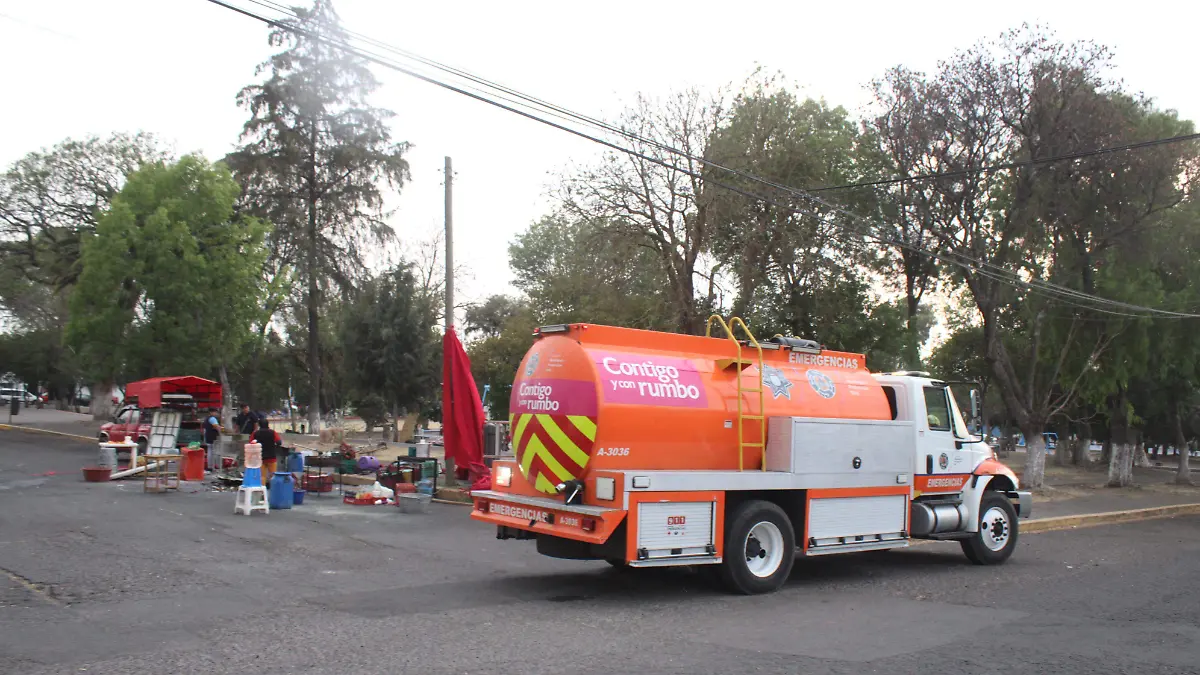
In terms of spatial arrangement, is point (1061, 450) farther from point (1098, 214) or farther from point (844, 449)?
point (844, 449)

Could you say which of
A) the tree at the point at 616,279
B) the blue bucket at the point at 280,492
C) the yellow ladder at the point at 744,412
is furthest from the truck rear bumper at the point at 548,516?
the tree at the point at 616,279

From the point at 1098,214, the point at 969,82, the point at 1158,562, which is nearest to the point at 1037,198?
the point at 1098,214

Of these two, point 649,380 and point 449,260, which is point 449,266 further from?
point 649,380

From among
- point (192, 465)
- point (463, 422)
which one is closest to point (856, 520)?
point (463, 422)

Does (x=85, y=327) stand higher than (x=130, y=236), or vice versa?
(x=130, y=236)

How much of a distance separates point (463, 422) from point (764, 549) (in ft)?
26.7

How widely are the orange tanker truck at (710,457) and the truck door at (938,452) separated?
0.13 feet

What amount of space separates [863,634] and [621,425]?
3174 mm

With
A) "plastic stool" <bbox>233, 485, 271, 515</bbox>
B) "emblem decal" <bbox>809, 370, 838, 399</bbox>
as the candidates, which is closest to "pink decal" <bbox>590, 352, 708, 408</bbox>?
"emblem decal" <bbox>809, 370, 838, 399</bbox>

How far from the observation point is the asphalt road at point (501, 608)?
6828 millimetres

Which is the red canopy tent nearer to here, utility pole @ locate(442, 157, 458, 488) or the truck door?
utility pole @ locate(442, 157, 458, 488)

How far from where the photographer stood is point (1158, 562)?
44.7 feet

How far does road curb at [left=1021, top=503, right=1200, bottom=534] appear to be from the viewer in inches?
733

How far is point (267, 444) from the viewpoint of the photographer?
18.0m
